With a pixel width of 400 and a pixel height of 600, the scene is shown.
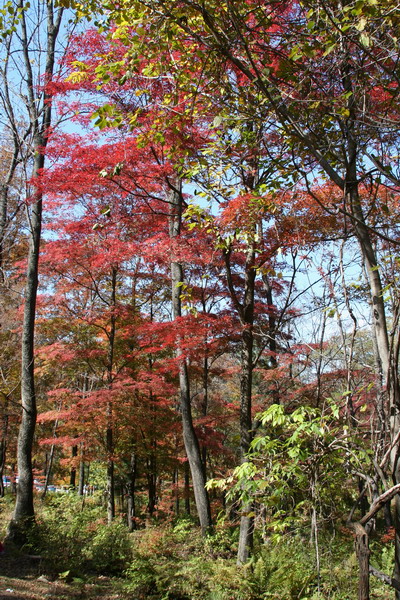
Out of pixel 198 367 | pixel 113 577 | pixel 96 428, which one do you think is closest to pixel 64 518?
pixel 113 577

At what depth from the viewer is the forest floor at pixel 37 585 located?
4652 millimetres

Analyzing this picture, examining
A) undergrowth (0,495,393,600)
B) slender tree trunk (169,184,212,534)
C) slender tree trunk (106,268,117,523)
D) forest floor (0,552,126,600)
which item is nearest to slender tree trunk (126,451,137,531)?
slender tree trunk (106,268,117,523)

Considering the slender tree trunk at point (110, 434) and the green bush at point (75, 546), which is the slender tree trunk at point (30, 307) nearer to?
the green bush at point (75, 546)

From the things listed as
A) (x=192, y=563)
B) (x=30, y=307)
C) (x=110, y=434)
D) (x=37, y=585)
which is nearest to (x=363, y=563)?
(x=37, y=585)

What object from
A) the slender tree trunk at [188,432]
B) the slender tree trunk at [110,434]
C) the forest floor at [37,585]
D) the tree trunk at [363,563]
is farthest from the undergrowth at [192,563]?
the slender tree trunk at [110,434]

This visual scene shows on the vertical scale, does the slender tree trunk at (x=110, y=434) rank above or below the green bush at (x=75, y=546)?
above

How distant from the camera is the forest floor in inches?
183

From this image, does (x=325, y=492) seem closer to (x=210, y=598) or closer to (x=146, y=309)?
(x=210, y=598)

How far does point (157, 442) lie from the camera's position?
44.3 ft

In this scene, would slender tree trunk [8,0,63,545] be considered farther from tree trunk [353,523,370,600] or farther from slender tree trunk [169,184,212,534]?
tree trunk [353,523,370,600]

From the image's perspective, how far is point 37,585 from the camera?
5.07 metres

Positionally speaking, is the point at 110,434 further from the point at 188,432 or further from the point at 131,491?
the point at 131,491

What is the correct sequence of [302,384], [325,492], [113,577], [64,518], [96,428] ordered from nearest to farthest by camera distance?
[325,492]
[113,577]
[64,518]
[96,428]
[302,384]

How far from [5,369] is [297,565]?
34.9ft
